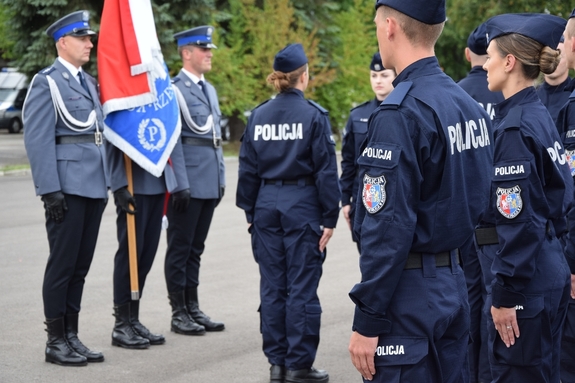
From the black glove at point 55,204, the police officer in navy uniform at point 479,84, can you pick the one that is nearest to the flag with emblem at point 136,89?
the black glove at point 55,204

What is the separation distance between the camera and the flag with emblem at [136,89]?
22.9 ft

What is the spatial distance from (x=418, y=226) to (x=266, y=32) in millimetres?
26219

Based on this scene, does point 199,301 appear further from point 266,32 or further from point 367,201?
point 266,32

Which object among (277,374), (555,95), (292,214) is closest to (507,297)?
(292,214)

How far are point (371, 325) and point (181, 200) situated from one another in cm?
427

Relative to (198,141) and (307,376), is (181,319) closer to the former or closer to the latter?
(198,141)

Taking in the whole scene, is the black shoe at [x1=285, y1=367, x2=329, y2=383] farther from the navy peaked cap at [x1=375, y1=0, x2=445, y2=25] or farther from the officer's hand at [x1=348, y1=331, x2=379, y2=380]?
the navy peaked cap at [x1=375, y1=0, x2=445, y2=25]

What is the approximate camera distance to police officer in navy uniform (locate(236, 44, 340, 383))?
6070mm

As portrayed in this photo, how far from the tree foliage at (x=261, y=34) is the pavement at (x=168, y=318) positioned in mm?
13458

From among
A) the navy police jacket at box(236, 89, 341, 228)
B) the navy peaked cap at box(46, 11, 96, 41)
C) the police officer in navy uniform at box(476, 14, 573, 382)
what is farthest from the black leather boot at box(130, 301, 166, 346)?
the police officer in navy uniform at box(476, 14, 573, 382)

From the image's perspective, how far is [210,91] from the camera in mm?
7957

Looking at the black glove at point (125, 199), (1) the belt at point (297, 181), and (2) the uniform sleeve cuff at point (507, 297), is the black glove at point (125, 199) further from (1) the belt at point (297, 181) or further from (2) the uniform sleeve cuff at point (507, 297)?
(2) the uniform sleeve cuff at point (507, 297)

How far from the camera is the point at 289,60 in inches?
243

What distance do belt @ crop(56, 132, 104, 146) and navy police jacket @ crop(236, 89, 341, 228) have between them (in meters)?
1.20
